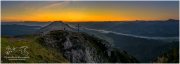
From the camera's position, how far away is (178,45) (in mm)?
33406

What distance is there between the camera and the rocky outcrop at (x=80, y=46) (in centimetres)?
4506

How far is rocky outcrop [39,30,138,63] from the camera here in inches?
1774

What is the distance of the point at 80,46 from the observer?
50062 mm

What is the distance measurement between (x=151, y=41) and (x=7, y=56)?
1702 cm

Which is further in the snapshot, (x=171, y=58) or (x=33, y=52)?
(x=33, y=52)
